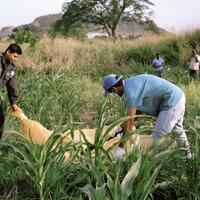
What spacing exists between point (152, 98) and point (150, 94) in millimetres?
77

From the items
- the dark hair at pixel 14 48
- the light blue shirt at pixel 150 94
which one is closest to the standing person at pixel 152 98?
the light blue shirt at pixel 150 94

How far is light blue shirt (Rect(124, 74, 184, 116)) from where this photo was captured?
15.6 ft

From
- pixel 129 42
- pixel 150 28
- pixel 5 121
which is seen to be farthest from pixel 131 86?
pixel 150 28

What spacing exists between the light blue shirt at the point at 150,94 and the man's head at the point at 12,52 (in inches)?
62.2

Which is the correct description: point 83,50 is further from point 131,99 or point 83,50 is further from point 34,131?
point 131,99

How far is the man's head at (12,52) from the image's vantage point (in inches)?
232

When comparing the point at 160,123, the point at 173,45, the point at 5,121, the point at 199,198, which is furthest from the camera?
the point at 173,45

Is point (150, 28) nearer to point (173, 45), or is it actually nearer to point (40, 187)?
point (173, 45)

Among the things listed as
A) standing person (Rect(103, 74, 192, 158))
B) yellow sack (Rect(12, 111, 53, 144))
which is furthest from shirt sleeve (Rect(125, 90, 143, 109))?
yellow sack (Rect(12, 111, 53, 144))

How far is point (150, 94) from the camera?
5.07 m

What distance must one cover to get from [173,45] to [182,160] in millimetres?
17494

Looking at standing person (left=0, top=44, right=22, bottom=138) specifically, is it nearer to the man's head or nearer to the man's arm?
the man's head

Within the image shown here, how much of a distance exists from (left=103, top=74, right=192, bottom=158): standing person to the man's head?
141 cm

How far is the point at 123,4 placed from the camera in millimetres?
44438
